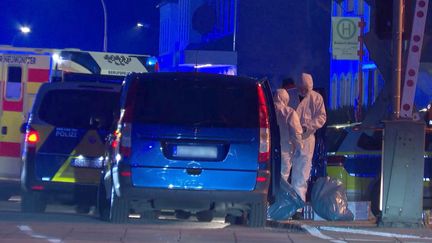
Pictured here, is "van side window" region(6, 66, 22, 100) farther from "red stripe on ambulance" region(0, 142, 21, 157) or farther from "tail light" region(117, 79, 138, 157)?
"tail light" region(117, 79, 138, 157)

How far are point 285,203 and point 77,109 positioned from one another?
3.33 metres

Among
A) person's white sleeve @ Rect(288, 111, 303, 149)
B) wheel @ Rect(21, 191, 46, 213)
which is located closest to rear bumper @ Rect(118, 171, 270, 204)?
person's white sleeve @ Rect(288, 111, 303, 149)

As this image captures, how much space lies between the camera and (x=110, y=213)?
1147 centimetres

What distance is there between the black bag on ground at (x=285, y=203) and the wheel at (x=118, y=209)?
1.95 metres

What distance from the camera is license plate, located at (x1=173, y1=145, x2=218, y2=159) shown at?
10.9 meters

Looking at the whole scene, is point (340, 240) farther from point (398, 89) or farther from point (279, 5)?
point (279, 5)

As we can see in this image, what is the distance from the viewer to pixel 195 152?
428 inches

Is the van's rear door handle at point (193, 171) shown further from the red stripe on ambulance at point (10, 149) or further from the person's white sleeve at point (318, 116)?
the red stripe on ambulance at point (10, 149)

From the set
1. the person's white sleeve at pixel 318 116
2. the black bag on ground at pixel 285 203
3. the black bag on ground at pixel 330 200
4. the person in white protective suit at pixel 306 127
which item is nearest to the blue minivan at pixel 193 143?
the black bag on ground at pixel 285 203

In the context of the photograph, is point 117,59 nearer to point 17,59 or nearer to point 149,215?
point 17,59

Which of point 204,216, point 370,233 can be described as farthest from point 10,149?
point 370,233

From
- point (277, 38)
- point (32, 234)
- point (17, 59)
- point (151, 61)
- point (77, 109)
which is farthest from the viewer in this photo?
point (277, 38)

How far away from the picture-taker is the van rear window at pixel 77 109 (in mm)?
13469

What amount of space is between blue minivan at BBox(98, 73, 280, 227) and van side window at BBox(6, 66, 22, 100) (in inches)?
268
